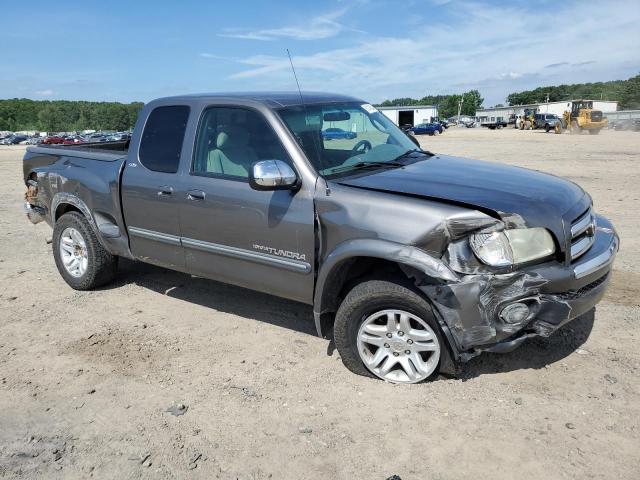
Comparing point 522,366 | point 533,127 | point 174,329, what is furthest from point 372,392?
point 533,127

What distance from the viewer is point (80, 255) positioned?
5.69 meters


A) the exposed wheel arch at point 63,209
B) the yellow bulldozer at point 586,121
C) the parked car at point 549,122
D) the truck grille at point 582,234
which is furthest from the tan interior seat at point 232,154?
→ the parked car at point 549,122

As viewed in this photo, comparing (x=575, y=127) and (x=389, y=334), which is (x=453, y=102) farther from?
(x=389, y=334)

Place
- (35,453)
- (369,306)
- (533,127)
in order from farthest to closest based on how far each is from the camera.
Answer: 1. (533,127)
2. (369,306)
3. (35,453)

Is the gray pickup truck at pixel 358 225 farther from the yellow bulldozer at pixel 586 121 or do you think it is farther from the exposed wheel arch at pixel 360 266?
the yellow bulldozer at pixel 586 121

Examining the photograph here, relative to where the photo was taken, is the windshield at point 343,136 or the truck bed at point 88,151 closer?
the windshield at point 343,136

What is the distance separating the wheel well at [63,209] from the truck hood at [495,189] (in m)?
3.36

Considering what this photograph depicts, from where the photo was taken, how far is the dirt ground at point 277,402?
292 centimetres

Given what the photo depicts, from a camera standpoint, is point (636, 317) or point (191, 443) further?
point (636, 317)

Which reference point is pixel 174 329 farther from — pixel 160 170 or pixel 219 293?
pixel 160 170

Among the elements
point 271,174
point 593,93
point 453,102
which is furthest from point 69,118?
point 271,174

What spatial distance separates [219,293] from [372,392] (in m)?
2.47

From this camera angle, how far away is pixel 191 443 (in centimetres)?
314

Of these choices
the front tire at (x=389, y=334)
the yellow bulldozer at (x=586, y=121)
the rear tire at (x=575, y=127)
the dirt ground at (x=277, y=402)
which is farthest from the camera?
the rear tire at (x=575, y=127)
